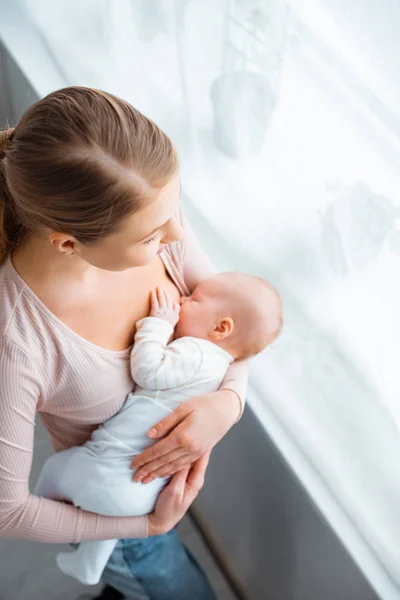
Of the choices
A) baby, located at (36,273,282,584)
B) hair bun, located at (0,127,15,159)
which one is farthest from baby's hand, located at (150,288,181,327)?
hair bun, located at (0,127,15,159)

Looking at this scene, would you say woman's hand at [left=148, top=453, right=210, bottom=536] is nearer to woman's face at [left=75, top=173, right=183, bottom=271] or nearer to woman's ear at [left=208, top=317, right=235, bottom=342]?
woman's ear at [left=208, top=317, right=235, bottom=342]

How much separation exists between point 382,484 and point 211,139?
696mm

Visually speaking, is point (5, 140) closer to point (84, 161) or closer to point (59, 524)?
point (84, 161)

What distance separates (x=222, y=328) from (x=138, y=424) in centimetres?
21

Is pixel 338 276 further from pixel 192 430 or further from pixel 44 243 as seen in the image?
pixel 44 243

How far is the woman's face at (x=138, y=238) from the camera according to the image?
0.76 m

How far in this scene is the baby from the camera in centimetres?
96

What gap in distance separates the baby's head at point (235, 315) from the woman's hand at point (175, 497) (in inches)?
7.8

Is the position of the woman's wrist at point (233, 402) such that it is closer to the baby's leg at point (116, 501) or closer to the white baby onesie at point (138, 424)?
the white baby onesie at point (138, 424)

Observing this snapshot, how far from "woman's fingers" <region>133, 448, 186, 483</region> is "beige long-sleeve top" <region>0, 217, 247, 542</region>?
9 cm

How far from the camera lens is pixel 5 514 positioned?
0.91m

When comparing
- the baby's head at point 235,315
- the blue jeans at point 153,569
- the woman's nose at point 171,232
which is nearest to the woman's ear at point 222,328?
the baby's head at point 235,315

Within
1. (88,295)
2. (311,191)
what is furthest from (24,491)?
(311,191)

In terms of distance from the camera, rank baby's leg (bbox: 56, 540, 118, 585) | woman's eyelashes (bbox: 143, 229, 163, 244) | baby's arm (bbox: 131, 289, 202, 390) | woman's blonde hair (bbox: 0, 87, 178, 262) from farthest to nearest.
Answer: baby's leg (bbox: 56, 540, 118, 585), baby's arm (bbox: 131, 289, 202, 390), woman's eyelashes (bbox: 143, 229, 163, 244), woman's blonde hair (bbox: 0, 87, 178, 262)
